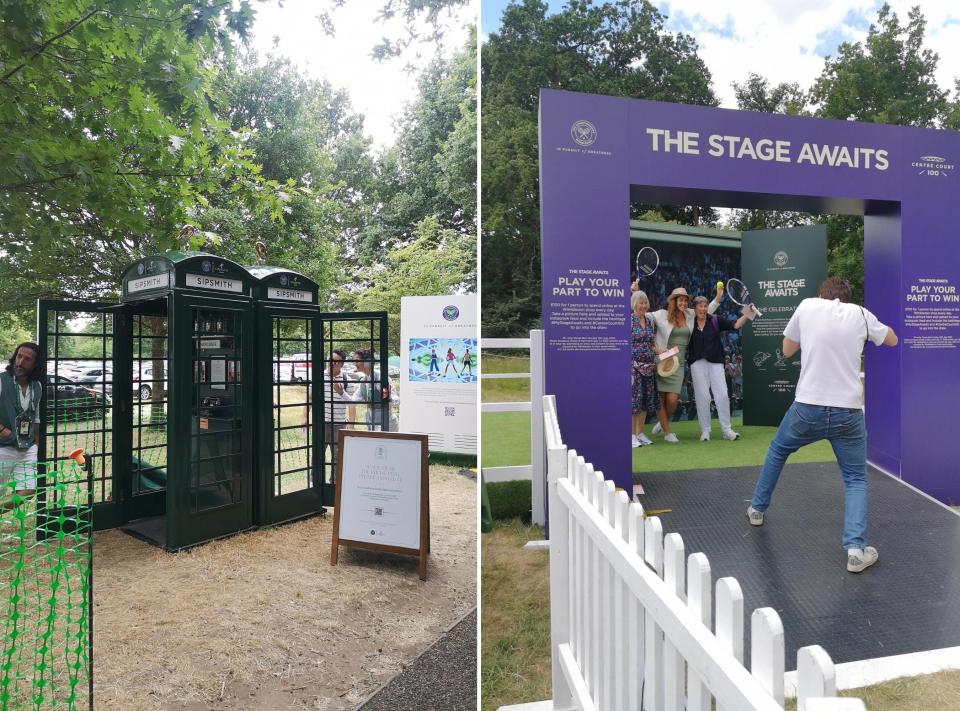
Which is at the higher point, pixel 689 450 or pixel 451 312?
pixel 451 312

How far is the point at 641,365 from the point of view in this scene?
26.3 feet

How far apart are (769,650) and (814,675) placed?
0.38 feet

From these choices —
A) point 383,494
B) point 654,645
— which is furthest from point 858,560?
point 383,494

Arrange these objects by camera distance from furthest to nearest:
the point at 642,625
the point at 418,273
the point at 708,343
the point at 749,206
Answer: the point at 418,273 < the point at 708,343 < the point at 749,206 < the point at 642,625

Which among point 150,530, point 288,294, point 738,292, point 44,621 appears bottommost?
point 44,621

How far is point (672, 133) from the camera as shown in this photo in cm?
503

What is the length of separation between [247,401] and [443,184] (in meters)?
14.1

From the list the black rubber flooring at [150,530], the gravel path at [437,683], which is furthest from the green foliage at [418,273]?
the gravel path at [437,683]

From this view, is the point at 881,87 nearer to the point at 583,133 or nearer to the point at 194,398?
the point at 583,133

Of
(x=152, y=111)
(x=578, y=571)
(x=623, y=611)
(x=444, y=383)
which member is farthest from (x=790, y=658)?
(x=152, y=111)

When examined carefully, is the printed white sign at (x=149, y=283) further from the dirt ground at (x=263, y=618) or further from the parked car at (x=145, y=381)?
the dirt ground at (x=263, y=618)

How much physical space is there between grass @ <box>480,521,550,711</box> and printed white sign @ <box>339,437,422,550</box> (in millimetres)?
650

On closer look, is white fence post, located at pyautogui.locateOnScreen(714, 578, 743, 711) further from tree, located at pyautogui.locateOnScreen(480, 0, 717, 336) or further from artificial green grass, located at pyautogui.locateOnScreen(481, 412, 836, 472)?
tree, located at pyautogui.locateOnScreen(480, 0, 717, 336)

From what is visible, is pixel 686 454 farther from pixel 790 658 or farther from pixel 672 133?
pixel 790 658
